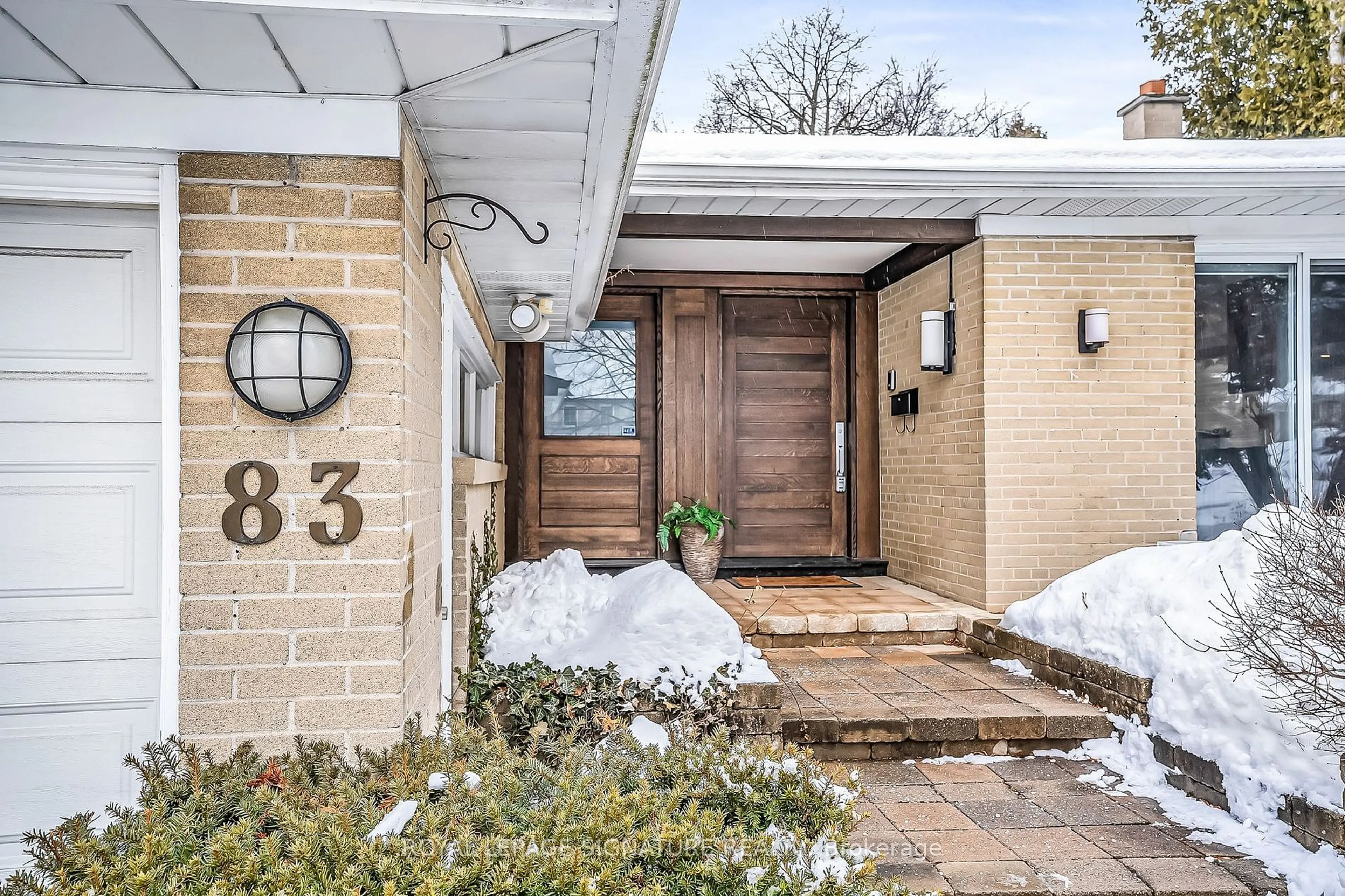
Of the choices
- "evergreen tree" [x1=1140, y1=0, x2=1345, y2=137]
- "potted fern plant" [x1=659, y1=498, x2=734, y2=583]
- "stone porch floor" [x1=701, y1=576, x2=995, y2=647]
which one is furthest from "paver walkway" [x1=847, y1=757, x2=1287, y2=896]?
"evergreen tree" [x1=1140, y1=0, x2=1345, y2=137]

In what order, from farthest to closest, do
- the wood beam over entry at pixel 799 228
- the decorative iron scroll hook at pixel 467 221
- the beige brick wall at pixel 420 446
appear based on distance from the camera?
1. the wood beam over entry at pixel 799 228
2. the decorative iron scroll hook at pixel 467 221
3. the beige brick wall at pixel 420 446

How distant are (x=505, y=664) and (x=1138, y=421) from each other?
13.0ft

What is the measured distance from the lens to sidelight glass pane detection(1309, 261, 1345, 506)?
5379 mm

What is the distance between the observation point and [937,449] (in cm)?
569

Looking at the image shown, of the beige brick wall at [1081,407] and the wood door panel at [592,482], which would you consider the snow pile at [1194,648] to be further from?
the wood door panel at [592,482]

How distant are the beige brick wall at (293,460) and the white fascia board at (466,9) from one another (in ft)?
1.61

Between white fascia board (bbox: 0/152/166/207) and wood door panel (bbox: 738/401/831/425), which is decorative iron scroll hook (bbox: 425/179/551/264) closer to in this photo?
white fascia board (bbox: 0/152/166/207)

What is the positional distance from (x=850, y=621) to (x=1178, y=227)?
3066mm

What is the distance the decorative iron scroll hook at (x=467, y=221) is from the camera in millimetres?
2400

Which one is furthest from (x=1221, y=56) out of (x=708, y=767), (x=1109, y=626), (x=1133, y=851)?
Result: (x=708, y=767)

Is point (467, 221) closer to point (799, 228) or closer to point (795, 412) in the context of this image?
point (799, 228)

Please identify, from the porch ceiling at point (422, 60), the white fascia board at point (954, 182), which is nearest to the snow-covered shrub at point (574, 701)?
the porch ceiling at point (422, 60)

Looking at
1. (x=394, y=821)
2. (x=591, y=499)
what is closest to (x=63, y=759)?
(x=394, y=821)

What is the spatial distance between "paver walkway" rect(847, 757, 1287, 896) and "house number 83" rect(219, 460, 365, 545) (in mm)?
1811
